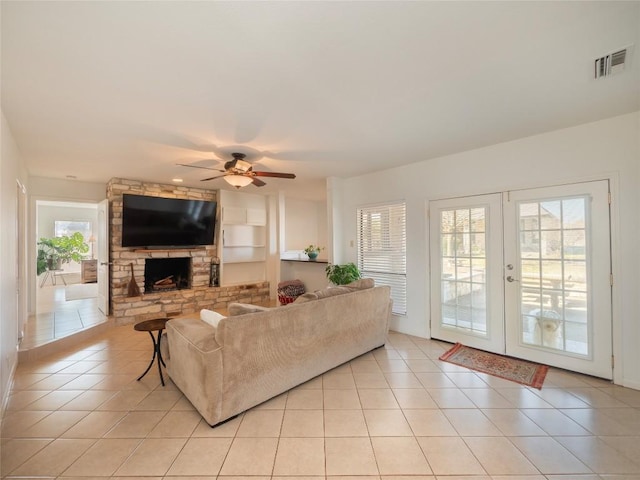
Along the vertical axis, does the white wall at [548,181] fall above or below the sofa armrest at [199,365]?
above

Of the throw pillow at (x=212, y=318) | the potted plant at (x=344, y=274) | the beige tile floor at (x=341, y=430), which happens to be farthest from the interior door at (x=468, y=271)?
the throw pillow at (x=212, y=318)

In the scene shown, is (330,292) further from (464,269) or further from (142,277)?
(142,277)

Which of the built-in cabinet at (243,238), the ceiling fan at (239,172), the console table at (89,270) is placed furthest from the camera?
the console table at (89,270)

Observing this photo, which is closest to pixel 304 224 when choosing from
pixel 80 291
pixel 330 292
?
pixel 330 292

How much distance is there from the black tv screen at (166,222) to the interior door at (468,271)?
432cm

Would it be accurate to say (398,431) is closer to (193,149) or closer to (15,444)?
(15,444)

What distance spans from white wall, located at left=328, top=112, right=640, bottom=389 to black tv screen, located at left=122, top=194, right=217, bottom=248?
3376 millimetres

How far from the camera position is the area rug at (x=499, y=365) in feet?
9.28

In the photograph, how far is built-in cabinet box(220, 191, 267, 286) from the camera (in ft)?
19.8

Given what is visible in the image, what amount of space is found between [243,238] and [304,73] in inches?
191

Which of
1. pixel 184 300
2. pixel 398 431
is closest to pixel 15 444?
pixel 398 431

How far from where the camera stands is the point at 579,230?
9.37 ft

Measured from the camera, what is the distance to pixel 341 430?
6.75 ft

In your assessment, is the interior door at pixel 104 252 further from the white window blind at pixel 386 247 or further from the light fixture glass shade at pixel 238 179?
the white window blind at pixel 386 247
